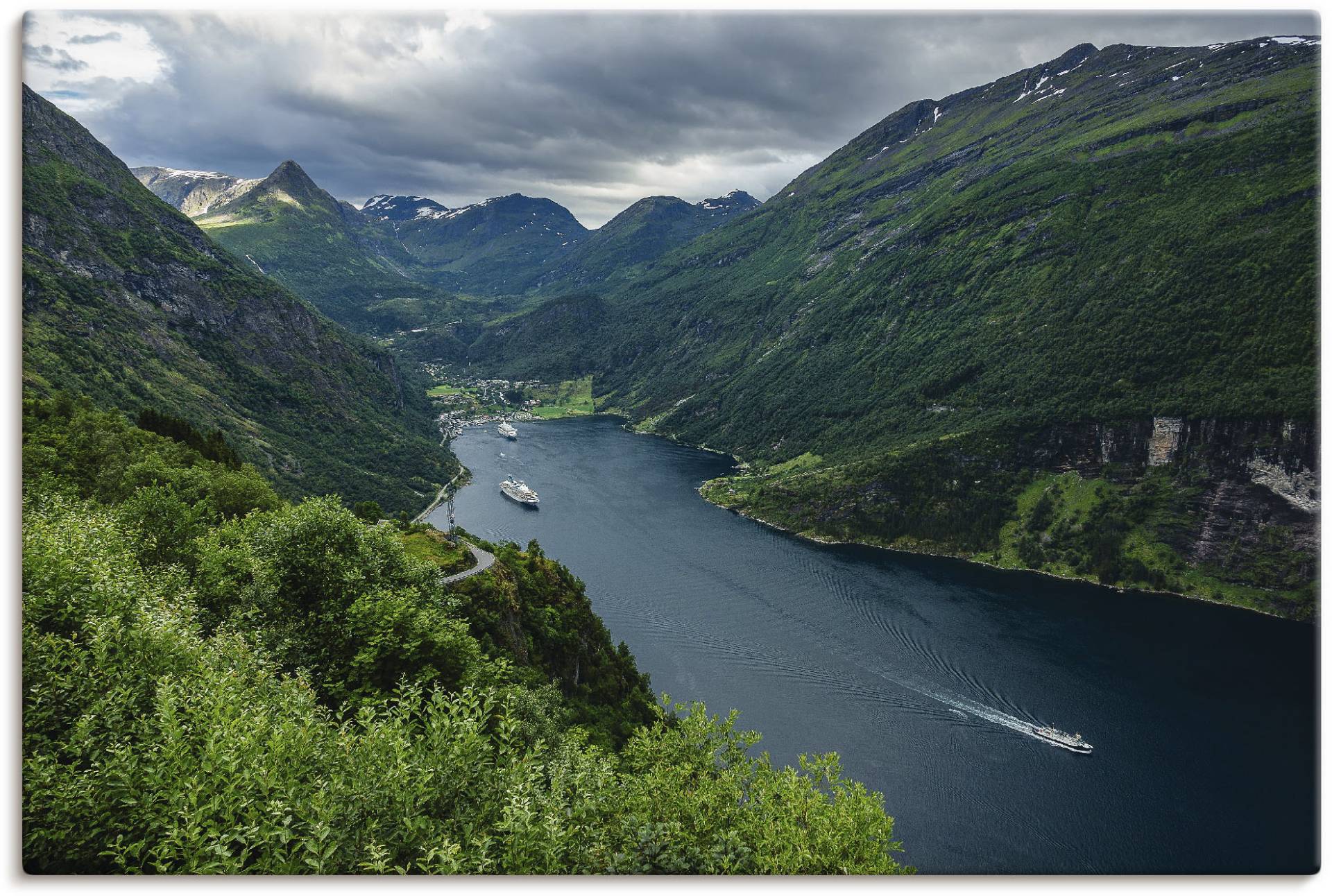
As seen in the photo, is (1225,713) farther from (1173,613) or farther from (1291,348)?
(1291,348)

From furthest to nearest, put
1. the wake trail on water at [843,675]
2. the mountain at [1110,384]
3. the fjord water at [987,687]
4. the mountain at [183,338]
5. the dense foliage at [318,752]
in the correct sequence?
the mountain at [1110,384]
the mountain at [183,338]
the wake trail on water at [843,675]
the fjord water at [987,687]
the dense foliage at [318,752]

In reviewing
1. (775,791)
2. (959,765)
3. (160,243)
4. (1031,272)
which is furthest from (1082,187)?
(160,243)

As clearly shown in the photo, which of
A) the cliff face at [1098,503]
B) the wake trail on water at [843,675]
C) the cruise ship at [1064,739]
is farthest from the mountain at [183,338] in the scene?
the cruise ship at [1064,739]

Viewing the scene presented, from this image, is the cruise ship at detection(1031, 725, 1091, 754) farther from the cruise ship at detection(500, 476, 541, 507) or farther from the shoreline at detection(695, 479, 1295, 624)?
the cruise ship at detection(500, 476, 541, 507)

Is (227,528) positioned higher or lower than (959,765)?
higher

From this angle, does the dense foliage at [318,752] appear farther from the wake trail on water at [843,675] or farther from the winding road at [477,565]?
the wake trail on water at [843,675]

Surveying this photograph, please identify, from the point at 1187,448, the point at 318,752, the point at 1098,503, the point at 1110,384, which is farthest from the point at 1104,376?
the point at 318,752

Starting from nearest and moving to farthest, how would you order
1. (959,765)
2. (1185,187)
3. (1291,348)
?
(959,765) → (1291,348) → (1185,187)
